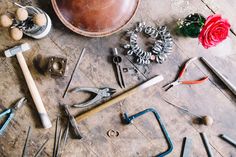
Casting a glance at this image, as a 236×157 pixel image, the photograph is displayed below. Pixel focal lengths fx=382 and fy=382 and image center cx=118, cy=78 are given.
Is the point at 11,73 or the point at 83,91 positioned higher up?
the point at 11,73

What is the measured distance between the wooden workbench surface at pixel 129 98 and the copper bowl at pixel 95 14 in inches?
3.0

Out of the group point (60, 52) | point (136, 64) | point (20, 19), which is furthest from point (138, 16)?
point (20, 19)

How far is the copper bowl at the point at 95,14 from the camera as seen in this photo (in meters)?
1.43

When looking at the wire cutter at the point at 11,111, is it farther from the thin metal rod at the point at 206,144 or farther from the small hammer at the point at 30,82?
the thin metal rod at the point at 206,144

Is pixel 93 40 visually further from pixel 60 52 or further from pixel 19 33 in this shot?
pixel 19 33

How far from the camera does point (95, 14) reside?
56.6 inches

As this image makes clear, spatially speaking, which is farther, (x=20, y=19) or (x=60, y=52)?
(x=60, y=52)

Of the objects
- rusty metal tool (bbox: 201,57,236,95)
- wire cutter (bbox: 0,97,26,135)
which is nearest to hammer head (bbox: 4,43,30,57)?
wire cutter (bbox: 0,97,26,135)

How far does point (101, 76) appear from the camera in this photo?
1.55 m

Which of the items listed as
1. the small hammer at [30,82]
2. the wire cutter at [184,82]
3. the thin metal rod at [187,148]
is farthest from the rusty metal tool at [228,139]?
the small hammer at [30,82]

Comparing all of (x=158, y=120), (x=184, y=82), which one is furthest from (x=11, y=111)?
(x=184, y=82)

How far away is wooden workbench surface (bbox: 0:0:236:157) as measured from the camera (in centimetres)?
154

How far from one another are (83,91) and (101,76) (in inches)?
3.7

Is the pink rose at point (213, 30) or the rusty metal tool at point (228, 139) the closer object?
the pink rose at point (213, 30)
